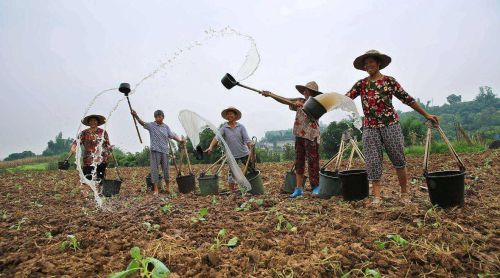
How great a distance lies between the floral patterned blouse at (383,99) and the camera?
3795mm

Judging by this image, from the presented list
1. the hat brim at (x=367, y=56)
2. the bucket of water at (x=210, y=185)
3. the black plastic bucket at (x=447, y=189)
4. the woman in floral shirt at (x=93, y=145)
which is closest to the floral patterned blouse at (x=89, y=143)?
the woman in floral shirt at (x=93, y=145)

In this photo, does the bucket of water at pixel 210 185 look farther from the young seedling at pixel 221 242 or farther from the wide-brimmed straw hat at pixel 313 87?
the young seedling at pixel 221 242

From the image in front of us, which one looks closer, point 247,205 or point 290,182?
point 247,205

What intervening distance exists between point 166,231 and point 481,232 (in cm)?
260

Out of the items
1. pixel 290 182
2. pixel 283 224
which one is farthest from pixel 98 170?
pixel 283 224

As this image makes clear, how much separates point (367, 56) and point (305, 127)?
131 centimetres

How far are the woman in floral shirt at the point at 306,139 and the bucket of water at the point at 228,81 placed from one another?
0.60m

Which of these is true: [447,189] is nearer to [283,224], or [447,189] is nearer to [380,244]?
[380,244]

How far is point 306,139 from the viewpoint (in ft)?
15.8

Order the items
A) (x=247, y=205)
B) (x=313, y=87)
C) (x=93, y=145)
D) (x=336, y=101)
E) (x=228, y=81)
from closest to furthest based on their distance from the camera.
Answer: (x=336, y=101) → (x=247, y=205) → (x=228, y=81) → (x=313, y=87) → (x=93, y=145)

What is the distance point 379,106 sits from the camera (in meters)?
3.81

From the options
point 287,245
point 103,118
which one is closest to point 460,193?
point 287,245

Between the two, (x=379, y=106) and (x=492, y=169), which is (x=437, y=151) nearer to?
(x=492, y=169)

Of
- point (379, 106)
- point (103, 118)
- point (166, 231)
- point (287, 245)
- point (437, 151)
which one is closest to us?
point (287, 245)
